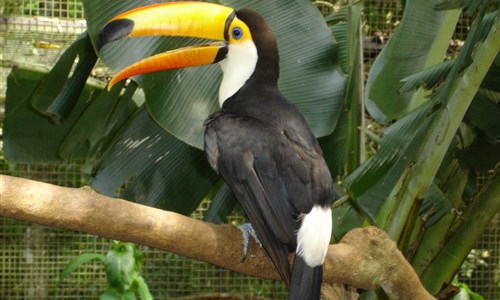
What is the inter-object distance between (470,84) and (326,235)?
618 millimetres

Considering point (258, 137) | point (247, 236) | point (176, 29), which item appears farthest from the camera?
point (176, 29)

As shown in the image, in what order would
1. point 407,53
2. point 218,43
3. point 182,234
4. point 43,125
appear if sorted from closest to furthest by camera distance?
point 182,234
point 218,43
point 407,53
point 43,125

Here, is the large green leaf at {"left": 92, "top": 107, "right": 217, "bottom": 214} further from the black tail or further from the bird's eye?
the black tail

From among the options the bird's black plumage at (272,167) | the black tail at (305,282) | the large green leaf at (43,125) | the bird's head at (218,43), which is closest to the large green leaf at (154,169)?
the large green leaf at (43,125)

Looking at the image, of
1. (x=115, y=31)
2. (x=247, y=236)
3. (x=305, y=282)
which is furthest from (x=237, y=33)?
(x=305, y=282)

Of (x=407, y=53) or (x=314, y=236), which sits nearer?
(x=314, y=236)

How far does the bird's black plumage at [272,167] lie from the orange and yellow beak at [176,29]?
0.19m

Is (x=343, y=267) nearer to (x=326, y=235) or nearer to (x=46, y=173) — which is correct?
(x=326, y=235)

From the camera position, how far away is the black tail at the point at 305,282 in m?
1.39

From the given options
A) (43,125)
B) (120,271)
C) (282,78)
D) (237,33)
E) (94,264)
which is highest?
(237,33)

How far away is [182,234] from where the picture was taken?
137cm

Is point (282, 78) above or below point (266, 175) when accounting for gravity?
below

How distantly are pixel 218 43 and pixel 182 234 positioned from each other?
0.72 metres

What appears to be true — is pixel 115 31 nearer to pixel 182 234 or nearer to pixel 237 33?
pixel 237 33
